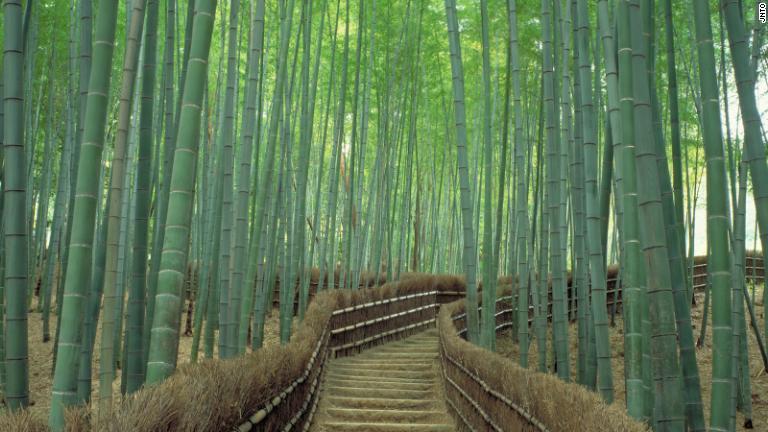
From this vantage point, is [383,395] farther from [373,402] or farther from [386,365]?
[386,365]

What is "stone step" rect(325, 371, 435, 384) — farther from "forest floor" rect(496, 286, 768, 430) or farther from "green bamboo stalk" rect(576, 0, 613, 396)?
"green bamboo stalk" rect(576, 0, 613, 396)

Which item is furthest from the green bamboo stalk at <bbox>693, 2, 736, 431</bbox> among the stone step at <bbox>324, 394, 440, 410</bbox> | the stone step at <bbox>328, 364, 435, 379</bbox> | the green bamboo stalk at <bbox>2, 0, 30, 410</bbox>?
the stone step at <bbox>328, 364, 435, 379</bbox>

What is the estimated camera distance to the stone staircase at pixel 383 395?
169 inches

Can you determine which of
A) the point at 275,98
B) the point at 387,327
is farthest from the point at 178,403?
the point at 387,327

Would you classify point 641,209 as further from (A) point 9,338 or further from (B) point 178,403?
(A) point 9,338

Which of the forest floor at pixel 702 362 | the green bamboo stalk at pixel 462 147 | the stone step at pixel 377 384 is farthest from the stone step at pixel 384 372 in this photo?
the forest floor at pixel 702 362

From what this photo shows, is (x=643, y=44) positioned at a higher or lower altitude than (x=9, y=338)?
higher

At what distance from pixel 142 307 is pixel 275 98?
2.00 metres

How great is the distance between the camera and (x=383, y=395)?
4.99 meters

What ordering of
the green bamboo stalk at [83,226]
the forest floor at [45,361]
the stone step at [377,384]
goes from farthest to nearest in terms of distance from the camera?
1. the stone step at [377,384]
2. the forest floor at [45,361]
3. the green bamboo stalk at [83,226]

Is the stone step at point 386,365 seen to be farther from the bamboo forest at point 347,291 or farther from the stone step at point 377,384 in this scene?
the stone step at point 377,384

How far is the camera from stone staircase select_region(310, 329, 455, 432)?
169 inches

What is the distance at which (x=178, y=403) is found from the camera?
65.4 inches

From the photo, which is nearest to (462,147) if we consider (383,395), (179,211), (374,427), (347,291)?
(374,427)
